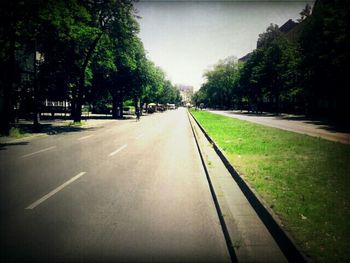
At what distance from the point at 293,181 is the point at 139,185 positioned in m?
4.05

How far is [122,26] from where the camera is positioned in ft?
94.0

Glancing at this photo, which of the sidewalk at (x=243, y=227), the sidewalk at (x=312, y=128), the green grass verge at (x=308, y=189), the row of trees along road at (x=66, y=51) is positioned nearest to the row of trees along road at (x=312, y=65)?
the sidewalk at (x=312, y=128)

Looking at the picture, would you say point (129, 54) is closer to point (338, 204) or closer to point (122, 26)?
point (122, 26)

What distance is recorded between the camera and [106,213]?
577 cm

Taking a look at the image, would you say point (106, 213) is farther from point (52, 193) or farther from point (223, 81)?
point (223, 81)

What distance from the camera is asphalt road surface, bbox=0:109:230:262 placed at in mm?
4340

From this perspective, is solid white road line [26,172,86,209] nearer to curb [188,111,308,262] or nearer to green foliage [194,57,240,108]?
curb [188,111,308,262]

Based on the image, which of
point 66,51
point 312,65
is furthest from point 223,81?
point 66,51

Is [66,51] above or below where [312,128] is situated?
above

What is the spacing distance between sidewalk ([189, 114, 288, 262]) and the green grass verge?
368 millimetres

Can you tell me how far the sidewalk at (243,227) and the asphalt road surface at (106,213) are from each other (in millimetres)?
221

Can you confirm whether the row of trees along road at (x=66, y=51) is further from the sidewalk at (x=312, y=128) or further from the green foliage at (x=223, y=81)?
the green foliage at (x=223, y=81)

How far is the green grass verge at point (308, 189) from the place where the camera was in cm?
438

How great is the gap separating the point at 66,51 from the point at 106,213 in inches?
1088
